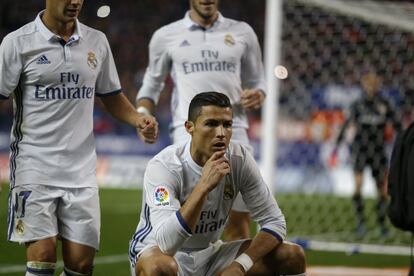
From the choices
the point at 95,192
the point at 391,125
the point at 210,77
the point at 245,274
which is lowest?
the point at 391,125

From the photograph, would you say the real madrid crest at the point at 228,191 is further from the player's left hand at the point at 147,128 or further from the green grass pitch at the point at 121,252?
the green grass pitch at the point at 121,252

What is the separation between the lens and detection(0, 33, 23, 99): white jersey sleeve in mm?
5020

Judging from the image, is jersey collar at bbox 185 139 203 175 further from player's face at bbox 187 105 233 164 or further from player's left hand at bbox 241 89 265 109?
player's left hand at bbox 241 89 265 109

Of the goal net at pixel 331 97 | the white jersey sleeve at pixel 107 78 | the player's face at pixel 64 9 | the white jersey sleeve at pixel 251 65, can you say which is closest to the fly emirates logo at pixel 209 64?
the white jersey sleeve at pixel 251 65

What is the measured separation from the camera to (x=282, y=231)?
5.16 metres

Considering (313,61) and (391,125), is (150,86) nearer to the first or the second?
(391,125)

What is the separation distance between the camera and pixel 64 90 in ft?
16.9

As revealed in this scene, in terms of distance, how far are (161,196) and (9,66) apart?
1013mm

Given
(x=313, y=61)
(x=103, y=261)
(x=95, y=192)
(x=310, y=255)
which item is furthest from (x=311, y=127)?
(x=95, y=192)

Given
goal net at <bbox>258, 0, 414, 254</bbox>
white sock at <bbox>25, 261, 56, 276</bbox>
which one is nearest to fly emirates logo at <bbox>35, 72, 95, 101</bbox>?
white sock at <bbox>25, 261, 56, 276</bbox>

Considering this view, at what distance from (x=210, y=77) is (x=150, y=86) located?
0.54 metres

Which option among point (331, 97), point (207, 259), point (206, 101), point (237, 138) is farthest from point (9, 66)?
point (331, 97)

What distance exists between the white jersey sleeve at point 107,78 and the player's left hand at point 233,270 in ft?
4.09

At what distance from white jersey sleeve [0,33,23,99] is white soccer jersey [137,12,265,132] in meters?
1.57
